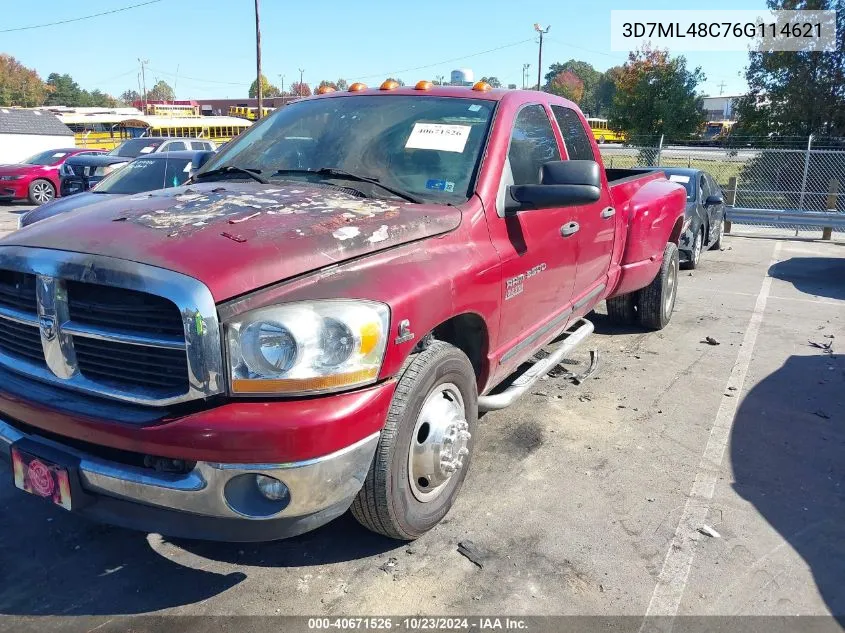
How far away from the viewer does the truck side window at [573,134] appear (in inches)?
181

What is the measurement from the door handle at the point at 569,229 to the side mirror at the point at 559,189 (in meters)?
0.59

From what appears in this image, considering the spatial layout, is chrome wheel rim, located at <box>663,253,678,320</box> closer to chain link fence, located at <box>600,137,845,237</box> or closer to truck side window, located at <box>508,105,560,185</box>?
truck side window, located at <box>508,105,560,185</box>

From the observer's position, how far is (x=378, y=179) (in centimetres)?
344

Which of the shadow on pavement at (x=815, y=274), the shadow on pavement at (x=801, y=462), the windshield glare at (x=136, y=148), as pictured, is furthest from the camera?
the windshield glare at (x=136, y=148)

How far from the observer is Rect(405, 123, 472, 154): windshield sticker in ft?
11.7

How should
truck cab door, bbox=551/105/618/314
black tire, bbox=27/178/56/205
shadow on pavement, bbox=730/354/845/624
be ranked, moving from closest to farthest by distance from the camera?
shadow on pavement, bbox=730/354/845/624 < truck cab door, bbox=551/105/618/314 < black tire, bbox=27/178/56/205

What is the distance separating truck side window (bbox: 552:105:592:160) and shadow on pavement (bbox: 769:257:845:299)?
18.2ft

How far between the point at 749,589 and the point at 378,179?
249 centimetres

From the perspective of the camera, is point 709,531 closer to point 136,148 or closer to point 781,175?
point 781,175

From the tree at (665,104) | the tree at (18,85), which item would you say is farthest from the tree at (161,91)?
the tree at (665,104)

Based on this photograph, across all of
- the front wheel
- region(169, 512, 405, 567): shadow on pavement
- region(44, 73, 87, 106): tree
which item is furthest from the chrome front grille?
region(44, 73, 87, 106): tree

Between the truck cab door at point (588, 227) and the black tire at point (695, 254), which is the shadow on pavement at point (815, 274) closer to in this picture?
the black tire at point (695, 254)

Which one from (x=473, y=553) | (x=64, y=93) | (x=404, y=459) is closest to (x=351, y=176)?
(x=404, y=459)

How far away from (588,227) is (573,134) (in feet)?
2.40
